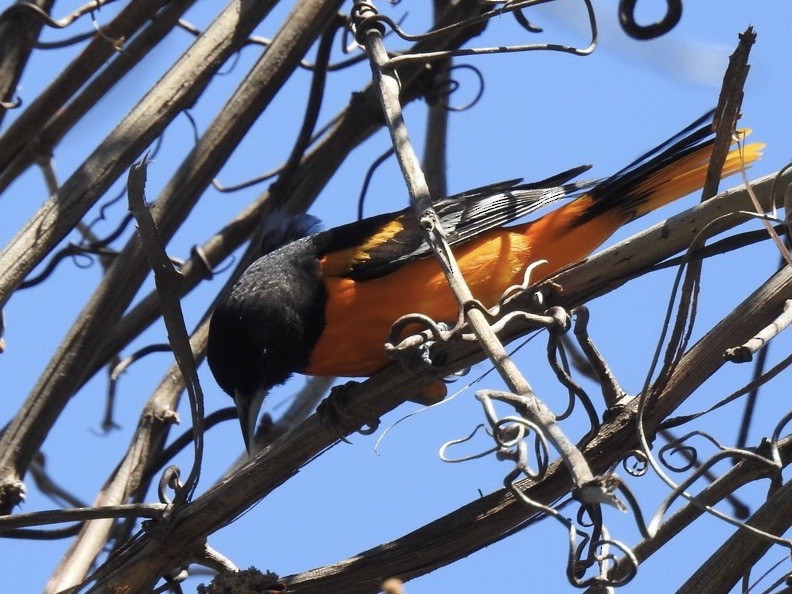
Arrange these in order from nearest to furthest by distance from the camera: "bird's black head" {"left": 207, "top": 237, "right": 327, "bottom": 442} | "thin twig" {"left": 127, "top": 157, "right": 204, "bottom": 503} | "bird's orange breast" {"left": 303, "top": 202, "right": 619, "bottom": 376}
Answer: "thin twig" {"left": 127, "top": 157, "right": 204, "bottom": 503}, "bird's orange breast" {"left": 303, "top": 202, "right": 619, "bottom": 376}, "bird's black head" {"left": 207, "top": 237, "right": 327, "bottom": 442}

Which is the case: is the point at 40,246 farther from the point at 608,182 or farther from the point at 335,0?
the point at 608,182

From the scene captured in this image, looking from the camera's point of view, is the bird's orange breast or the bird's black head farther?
the bird's black head

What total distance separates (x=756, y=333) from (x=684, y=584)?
1.62 feet

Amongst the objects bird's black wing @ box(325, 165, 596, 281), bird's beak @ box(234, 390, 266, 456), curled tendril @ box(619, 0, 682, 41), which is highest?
curled tendril @ box(619, 0, 682, 41)

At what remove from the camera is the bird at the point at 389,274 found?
3.35 metres

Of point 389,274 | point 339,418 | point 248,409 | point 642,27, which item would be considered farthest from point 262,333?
point 642,27

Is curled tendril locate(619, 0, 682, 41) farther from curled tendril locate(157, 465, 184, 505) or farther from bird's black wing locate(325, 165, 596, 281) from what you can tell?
curled tendril locate(157, 465, 184, 505)

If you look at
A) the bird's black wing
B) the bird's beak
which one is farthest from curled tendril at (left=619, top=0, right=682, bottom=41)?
the bird's beak

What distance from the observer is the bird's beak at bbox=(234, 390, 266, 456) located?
343 centimetres

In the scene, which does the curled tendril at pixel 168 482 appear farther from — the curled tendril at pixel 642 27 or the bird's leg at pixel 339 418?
the curled tendril at pixel 642 27

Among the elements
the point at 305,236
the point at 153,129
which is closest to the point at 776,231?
the point at 153,129

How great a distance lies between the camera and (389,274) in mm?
3449

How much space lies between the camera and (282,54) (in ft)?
11.2

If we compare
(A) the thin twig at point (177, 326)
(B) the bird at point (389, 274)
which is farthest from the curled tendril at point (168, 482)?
(B) the bird at point (389, 274)
